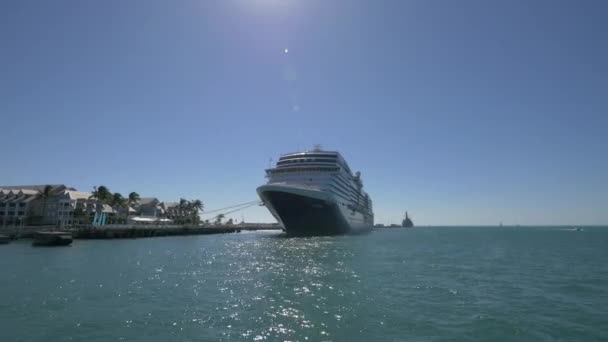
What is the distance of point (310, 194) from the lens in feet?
205

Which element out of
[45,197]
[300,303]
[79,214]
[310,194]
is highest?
[45,197]

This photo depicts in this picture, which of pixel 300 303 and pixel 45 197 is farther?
pixel 45 197

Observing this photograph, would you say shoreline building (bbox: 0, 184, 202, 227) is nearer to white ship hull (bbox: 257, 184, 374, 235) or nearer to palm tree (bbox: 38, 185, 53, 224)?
palm tree (bbox: 38, 185, 53, 224)

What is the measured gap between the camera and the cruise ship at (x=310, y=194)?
62781 mm

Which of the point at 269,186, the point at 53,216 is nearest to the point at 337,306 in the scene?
the point at 269,186

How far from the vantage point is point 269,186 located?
61.8m

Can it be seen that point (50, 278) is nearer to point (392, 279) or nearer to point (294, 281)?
point (294, 281)

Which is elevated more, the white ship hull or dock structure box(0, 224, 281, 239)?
the white ship hull

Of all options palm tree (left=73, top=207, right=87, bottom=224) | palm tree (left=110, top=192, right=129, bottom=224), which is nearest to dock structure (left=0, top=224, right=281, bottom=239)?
palm tree (left=73, top=207, right=87, bottom=224)

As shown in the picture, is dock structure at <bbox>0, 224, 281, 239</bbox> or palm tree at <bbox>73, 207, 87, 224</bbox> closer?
dock structure at <bbox>0, 224, 281, 239</bbox>

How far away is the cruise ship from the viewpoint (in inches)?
2472

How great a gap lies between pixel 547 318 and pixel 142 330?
18.8 meters

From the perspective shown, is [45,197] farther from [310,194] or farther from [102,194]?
[310,194]

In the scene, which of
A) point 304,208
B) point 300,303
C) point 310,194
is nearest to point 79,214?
point 304,208
